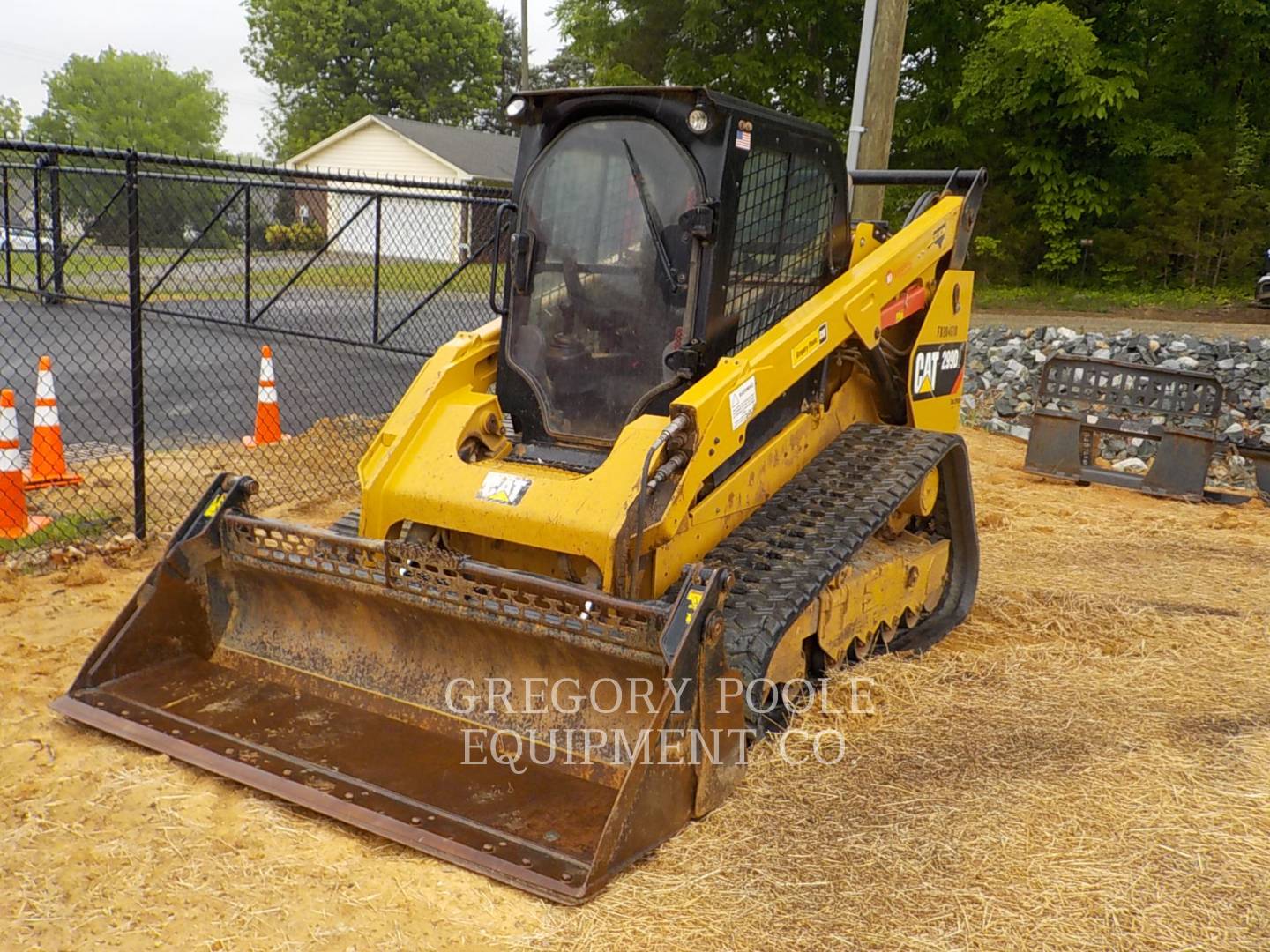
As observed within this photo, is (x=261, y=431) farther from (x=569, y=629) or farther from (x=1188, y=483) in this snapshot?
(x=1188, y=483)

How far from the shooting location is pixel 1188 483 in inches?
349


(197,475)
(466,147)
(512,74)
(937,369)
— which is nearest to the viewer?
(937,369)

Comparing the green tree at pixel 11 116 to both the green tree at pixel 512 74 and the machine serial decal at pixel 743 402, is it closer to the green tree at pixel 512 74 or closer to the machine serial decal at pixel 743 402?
the green tree at pixel 512 74

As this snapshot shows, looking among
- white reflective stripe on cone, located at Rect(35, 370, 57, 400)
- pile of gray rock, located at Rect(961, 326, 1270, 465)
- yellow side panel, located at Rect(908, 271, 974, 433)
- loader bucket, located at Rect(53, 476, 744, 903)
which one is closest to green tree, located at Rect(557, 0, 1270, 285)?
pile of gray rock, located at Rect(961, 326, 1270, 465)

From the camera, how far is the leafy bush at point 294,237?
40.5ft

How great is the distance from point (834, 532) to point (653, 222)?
130cm

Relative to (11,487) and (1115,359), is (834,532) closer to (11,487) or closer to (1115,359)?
(11,487)

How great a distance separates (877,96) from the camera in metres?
8.63

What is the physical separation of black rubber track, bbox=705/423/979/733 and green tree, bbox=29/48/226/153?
67.4 metres

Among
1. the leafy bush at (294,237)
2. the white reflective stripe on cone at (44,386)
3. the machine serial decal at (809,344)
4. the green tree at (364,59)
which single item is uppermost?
the green tree at (364,59)

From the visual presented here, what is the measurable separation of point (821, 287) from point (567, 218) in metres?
1.18

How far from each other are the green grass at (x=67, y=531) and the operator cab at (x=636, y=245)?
119 inches

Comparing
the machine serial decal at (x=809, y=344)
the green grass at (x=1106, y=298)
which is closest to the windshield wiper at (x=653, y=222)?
the machine serial decal at (x=809, y=344)

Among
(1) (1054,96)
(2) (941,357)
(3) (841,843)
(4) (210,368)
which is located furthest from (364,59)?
(3) (841,843)
